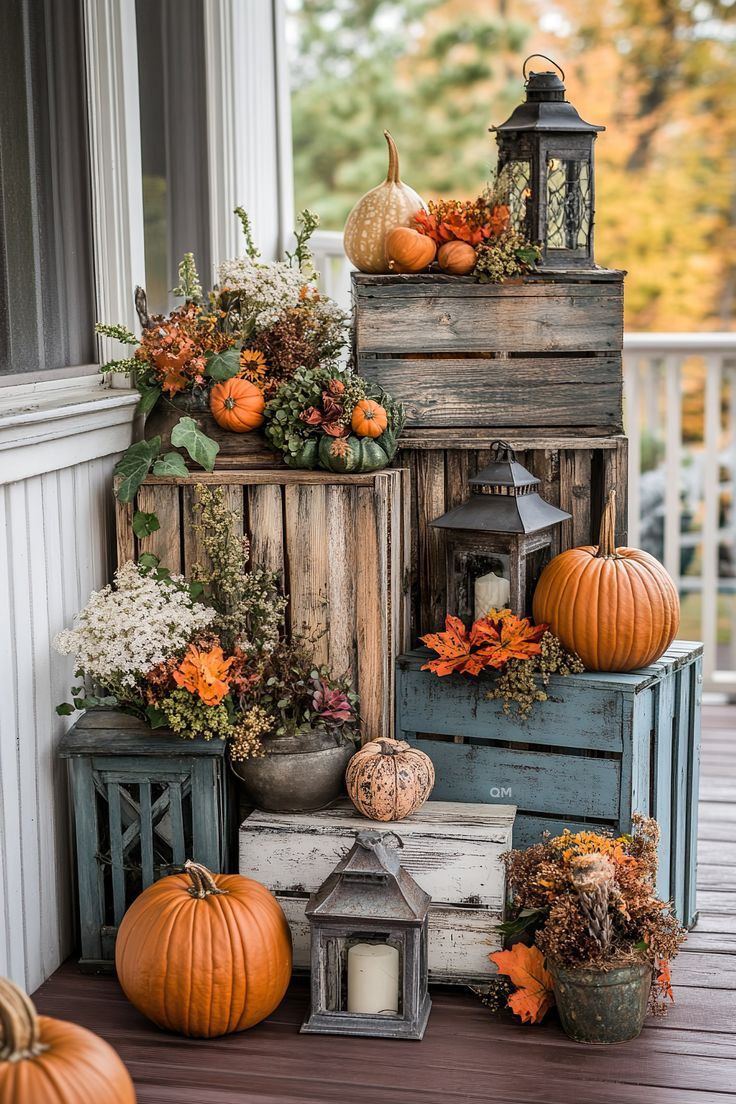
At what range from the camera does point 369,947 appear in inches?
83.4

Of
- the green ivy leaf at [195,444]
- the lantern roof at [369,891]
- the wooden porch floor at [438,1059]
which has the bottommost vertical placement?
the wooden porch floor at [438,1059]

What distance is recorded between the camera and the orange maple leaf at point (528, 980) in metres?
2.15

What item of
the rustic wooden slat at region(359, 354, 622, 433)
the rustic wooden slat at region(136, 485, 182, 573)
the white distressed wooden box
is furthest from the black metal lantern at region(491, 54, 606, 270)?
the white distressed wooden box

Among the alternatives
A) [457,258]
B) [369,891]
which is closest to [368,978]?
[369,891]

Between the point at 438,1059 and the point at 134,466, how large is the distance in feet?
4.31

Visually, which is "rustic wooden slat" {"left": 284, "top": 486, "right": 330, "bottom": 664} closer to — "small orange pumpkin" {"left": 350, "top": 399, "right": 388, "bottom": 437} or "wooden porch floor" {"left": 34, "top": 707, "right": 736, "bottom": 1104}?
"small orange pumpkin" {"left": 350, "top": 399, "right": 388, "bottom": 437}

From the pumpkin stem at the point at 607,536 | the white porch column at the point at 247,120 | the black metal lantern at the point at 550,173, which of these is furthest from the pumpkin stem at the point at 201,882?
the white porch column at the point at 247,120

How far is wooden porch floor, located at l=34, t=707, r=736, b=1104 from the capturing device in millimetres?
1938

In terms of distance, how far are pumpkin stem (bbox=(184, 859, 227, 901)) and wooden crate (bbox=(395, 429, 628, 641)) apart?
2.83 feet

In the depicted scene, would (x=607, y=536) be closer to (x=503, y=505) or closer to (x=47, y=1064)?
(x=503, y=505)

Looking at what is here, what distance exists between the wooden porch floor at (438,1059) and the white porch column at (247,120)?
7.08ft

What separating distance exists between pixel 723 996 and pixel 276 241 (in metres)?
2.86

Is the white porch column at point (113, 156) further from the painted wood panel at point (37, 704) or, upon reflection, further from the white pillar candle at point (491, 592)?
the white pillar candle at point (491, 592)

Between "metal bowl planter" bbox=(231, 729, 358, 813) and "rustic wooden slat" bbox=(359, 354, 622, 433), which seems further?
"rustic wooden slat" bbox=(359, 354, 622, 433)
